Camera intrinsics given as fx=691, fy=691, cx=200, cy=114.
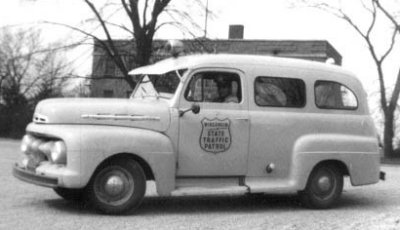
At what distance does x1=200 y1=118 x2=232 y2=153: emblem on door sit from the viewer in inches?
347

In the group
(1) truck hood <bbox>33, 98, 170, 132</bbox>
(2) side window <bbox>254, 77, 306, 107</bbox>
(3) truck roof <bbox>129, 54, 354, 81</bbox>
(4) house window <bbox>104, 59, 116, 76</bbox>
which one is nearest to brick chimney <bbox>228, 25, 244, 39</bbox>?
(4) house window <bbox>104, 59, 116, 76</bbox>

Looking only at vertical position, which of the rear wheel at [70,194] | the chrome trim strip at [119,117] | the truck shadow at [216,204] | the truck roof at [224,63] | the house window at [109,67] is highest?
the house window at [109,67]

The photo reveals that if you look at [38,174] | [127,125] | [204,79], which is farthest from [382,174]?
→ [38,174]

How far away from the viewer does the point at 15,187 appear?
35.9ft

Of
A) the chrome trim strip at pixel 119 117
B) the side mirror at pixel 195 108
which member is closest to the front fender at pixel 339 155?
the side mirror at pixel 195 108

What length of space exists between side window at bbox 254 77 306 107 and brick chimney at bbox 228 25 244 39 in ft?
145

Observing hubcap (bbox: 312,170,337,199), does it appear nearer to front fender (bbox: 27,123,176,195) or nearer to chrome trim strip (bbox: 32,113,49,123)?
front fender (bbox: 27,123,176,195)

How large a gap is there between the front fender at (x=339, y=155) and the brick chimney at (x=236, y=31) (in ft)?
143

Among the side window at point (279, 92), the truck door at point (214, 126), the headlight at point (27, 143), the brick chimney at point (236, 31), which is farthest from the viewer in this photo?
the brick chimney at point (236, 31)

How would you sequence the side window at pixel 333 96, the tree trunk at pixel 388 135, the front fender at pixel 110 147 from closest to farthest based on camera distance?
the front fender at pixel 110 147, the side window at pixel 333 96, the tree trunk at pixel 388 135

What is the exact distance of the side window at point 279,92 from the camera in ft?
30.8

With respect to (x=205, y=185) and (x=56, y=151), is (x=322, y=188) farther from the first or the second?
(x=56, y=151)

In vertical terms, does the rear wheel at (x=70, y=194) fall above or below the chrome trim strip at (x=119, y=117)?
below

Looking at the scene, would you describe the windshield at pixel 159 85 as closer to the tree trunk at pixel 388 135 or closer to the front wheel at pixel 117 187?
the front wheel at pixel 117 187
